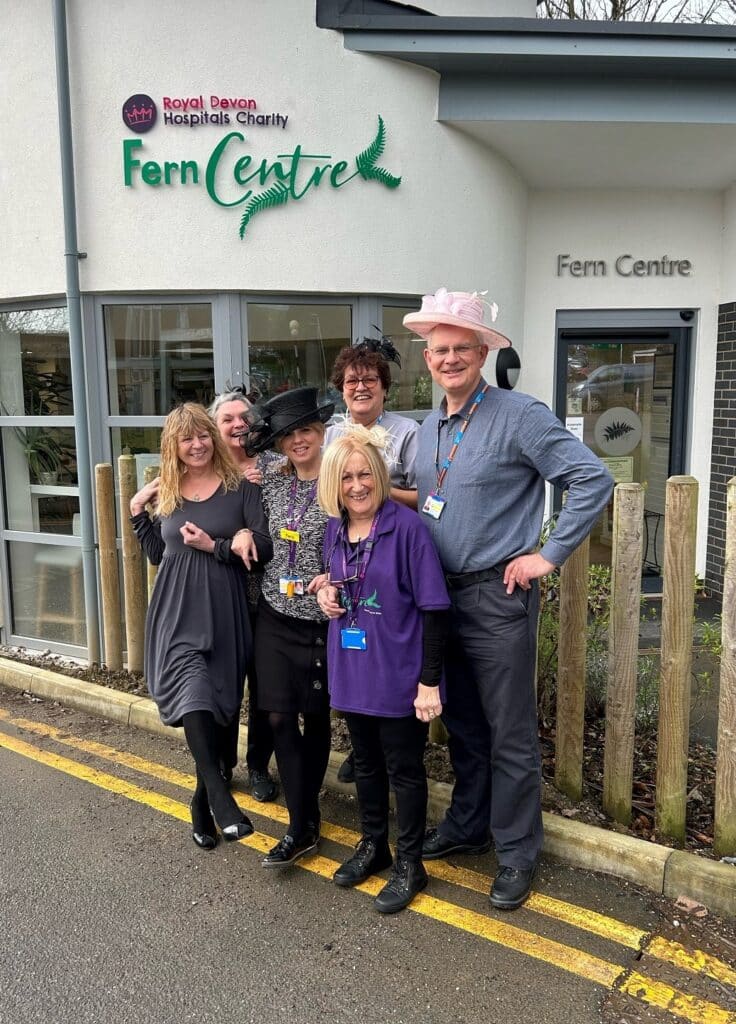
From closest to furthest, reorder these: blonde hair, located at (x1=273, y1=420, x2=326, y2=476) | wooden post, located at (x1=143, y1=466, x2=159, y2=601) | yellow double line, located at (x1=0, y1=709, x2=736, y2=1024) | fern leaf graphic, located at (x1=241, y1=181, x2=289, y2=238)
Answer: yellow double line, located at (x1=0, y1=709, x2=736, y2=1024) → blonde hair, located at (x1=273, y1=420, x2=326, y2=476) → wooden post, located at (x1=143, y1=466, x2=159, y2=601) → fern leaf graphic, located at (x1=241, y1=181, x2=289, y2=238)

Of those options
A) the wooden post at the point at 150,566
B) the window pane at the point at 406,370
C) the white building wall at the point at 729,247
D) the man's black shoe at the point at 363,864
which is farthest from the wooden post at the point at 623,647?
the white building wall at the point at 729,247

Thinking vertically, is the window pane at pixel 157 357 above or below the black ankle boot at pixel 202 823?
above

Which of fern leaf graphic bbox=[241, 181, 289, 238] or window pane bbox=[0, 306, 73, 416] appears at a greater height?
fern leaf graphic bbox=[241, 181, 289, 238]

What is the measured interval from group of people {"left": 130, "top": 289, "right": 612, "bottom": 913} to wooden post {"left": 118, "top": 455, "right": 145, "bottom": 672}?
4.84 ft

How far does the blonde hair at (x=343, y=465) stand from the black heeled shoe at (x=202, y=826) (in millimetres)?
→ 1442

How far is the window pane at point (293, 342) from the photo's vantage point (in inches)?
215

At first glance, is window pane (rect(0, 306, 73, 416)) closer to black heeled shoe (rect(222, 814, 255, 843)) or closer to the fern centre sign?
the fern centre sign

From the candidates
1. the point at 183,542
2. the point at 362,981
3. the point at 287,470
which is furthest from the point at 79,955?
the point at 287,470

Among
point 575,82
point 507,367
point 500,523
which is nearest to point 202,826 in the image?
point 500,523

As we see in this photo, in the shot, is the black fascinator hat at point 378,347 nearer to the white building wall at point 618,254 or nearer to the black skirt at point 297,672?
the black skirt at point 297,672

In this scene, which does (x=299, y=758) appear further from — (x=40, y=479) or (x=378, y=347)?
(x=40, y=479)

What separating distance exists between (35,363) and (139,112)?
6.29 ft

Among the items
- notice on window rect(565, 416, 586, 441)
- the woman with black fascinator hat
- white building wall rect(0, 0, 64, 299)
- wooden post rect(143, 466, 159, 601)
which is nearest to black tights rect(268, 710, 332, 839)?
the woman with black fascinator hat

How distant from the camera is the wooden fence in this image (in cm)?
301
